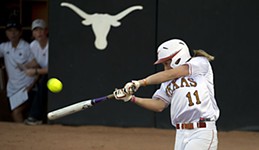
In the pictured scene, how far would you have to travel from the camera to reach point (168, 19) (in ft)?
28.5

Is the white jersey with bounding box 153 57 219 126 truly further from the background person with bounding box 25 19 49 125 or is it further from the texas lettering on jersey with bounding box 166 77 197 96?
the background person with bounding box 25 19 49 125

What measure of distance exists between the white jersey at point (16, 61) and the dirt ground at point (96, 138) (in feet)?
2.50

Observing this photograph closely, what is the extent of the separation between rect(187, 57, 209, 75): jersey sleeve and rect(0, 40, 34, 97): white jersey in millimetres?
4842

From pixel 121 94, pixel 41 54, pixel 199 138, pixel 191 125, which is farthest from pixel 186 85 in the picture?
pixel 41 54

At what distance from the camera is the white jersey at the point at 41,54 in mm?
9375

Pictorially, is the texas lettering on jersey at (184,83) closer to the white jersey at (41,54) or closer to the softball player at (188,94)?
the softball player at (188,94)

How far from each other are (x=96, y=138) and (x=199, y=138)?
326cm

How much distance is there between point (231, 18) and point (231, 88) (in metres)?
0.90

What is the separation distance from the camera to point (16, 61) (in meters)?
9.72

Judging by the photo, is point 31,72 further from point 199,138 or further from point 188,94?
point 199,138

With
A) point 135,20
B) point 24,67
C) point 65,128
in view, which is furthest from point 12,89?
point 135,20

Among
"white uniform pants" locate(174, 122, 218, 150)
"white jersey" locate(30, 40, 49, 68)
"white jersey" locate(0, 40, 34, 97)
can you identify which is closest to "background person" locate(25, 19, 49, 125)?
"white jersey" locate(30, 40, 49, 68)

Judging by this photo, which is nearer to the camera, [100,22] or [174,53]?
[174,53]

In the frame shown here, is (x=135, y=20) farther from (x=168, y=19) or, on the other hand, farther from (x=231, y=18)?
(x=231, y=18)
